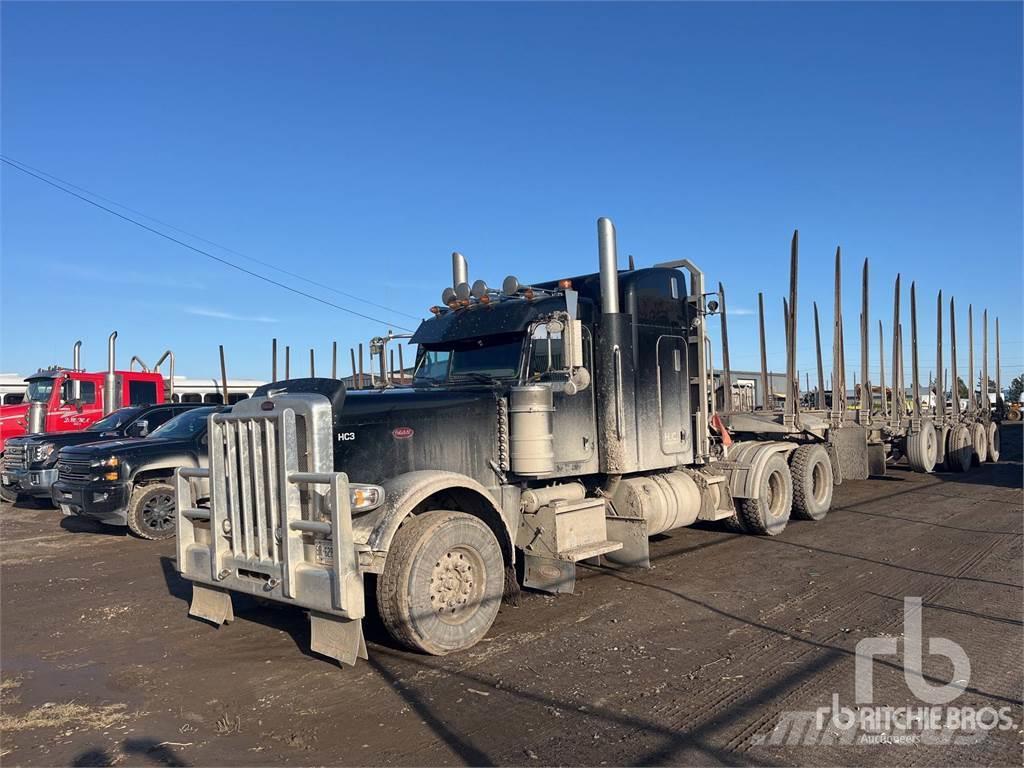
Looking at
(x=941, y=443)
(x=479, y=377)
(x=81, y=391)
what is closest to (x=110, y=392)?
(x=81, y=391)

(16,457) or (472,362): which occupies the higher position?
(472,362)

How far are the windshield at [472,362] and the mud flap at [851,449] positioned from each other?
7.46m

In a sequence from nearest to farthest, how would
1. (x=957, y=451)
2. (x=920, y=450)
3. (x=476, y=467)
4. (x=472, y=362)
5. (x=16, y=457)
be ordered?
1. (x=476, y=467)
2. (x=472, y=362)
3. (x=16, y=457)
4. (x=920, y=450)
5. (x=957, y=451)

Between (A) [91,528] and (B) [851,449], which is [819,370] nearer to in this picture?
(B) [851,449]

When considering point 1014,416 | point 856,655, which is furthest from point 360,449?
point 1014,416

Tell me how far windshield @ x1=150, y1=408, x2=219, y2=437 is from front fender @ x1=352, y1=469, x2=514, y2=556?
6646 millimetres

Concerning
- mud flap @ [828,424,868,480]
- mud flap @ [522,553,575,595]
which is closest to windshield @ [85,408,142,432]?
mud flap @ [522,553,575,595]

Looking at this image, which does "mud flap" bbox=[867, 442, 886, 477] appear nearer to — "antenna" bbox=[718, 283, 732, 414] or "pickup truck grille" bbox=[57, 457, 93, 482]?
"antenna" bbox=[718, 283, 732, 414]

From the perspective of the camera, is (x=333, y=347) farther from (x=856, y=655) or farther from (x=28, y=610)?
(x=856, y=655)

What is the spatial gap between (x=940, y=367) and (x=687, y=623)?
18.4 metres

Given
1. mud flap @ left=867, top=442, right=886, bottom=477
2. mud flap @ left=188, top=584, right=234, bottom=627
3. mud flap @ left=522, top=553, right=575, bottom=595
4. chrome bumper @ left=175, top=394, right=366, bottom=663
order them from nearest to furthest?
chrome bumper @ left=175, top=394, right=366, bottom=663
mud flap @ left=188, top=584, right=234, bottom=627
mud flap @ left=522, top=553, right=575, bottom=595
mud flap @ left=867, top=442, right=886, bottom=477

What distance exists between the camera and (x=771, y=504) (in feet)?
33.2

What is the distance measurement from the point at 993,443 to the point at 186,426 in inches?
842

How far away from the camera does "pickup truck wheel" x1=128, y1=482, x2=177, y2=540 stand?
1010 cm
